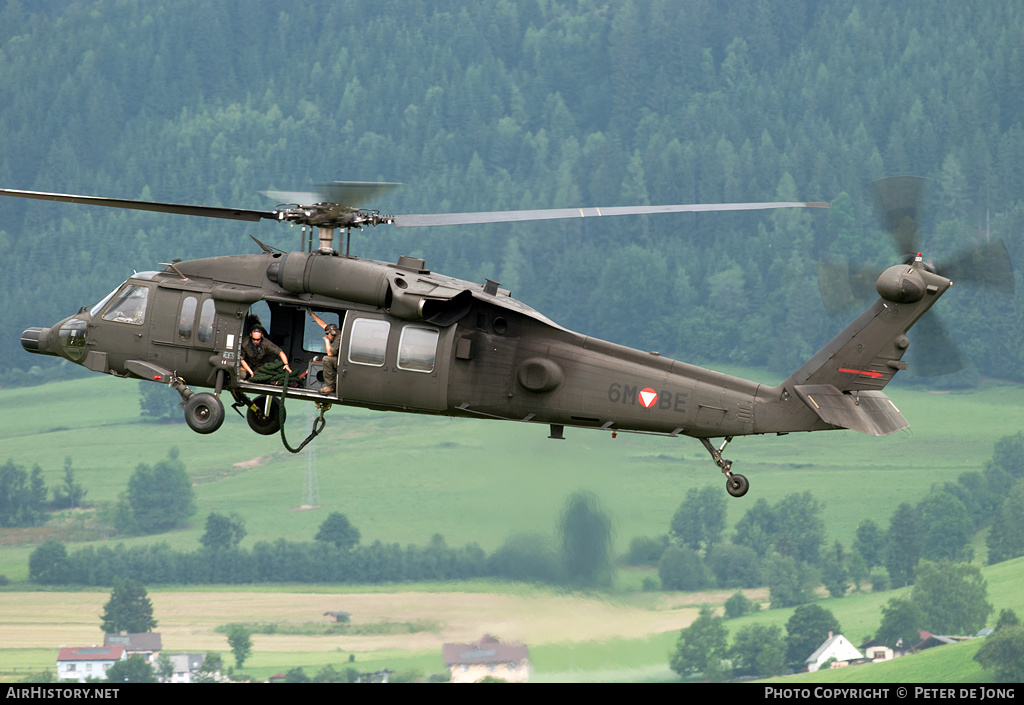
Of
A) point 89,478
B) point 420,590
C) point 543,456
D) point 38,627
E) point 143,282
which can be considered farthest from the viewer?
point 89,478

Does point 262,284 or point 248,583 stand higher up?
point 262,284

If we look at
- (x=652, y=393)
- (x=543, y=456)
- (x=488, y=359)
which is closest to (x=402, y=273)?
(x=488, y=359)

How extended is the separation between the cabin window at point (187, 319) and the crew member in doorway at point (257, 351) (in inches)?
43.0

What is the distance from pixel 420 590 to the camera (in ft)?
477

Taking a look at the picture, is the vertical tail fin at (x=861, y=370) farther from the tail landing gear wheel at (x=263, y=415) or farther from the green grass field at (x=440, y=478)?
the green grass field at (x=440, y=478)

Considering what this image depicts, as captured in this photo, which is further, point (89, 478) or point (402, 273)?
point (89, 478)

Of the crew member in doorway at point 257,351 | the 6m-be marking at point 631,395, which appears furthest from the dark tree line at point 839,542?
the crew member in doorway at point 257,351

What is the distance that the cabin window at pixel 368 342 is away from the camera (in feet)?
78.8

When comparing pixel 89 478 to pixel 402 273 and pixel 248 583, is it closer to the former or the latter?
pixel 248 583

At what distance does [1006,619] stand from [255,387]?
15237cm

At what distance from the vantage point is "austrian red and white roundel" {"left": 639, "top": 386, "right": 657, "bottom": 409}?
24203 millimetres

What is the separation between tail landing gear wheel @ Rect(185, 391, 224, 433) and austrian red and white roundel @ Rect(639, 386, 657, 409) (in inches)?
295

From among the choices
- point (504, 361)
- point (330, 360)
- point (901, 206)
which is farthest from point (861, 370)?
point (330, 360)

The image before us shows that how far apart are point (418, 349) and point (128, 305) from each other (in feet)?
19.3
